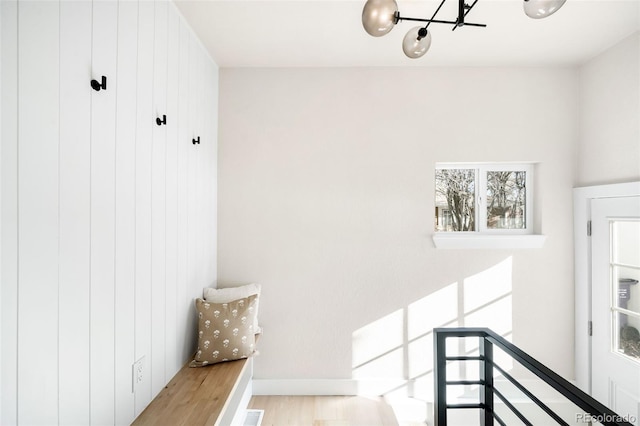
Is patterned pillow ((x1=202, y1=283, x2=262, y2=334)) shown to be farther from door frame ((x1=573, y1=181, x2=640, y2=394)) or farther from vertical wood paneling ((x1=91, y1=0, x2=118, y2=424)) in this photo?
door frame ((x1=573, y1=181, x2=640, y2=394))

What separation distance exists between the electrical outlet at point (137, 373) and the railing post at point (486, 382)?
165cm

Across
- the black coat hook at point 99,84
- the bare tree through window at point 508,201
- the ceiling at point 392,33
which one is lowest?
the bare tree through window at point 508,201

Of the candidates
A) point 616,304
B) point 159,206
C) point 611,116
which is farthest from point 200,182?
point 616,304

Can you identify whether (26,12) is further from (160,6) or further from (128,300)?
(128,300)

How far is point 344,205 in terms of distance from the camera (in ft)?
8.94

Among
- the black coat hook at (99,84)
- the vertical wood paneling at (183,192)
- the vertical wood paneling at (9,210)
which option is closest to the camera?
the vertical wood paneling at (9,210)

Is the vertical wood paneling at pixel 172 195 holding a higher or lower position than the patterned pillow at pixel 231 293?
higher

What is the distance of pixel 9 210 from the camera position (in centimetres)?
93

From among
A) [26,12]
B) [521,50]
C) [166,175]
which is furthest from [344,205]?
[26,12]

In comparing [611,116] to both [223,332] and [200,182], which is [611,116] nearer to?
[200,182]

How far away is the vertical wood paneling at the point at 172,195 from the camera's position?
187 centimetres

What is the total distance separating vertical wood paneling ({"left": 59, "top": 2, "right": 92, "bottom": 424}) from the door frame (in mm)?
3175

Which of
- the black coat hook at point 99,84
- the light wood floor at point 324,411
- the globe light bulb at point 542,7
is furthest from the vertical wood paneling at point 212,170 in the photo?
the globe light bulb at point 542,7

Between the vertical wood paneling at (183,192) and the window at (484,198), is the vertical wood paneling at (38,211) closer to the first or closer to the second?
the vertical wood paneling at (183,192)
